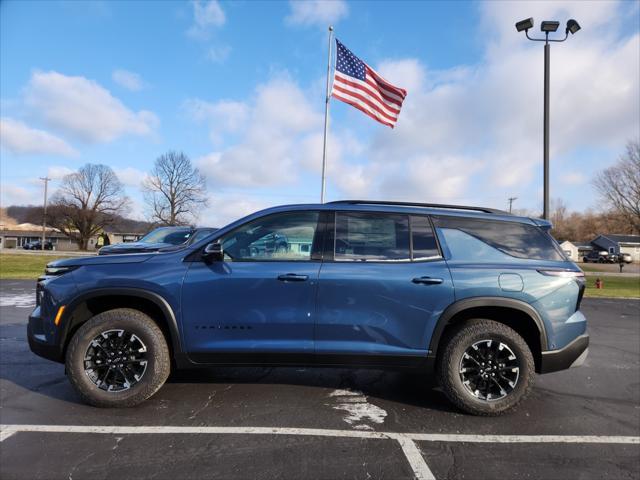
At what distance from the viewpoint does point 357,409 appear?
374 centimetres

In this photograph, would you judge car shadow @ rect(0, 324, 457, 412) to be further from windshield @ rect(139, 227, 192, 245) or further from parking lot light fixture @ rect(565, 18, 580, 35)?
parking lot light fixture @ rect(565, 18, 580, 35)

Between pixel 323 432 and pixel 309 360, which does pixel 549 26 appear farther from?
pixel 323 432

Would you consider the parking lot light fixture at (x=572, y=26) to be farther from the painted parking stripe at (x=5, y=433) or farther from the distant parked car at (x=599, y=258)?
the distant parked car at (x=599, y=258)

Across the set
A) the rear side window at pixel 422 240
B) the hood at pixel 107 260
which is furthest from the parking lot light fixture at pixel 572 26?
the hood at pixel 107 260

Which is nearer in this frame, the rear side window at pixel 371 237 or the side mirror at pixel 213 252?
the side mirror at pixel 213 252

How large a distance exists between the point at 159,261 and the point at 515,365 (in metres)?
3.22

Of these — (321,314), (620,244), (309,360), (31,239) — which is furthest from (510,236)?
(31,239)

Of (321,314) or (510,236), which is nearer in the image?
(321,314)

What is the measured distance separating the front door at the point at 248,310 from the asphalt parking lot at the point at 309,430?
562 mm

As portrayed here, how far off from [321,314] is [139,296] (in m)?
1.57

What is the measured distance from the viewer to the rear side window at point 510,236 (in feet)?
12.3

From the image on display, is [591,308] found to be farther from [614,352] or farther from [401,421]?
[401,421]

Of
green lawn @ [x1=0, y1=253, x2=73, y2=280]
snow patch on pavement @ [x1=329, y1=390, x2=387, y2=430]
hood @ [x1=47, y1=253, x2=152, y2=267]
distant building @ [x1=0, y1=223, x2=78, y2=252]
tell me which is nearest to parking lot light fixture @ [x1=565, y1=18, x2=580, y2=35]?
snow patch on pavement @ [x1=329, y1=390, x2=387, y2=430]

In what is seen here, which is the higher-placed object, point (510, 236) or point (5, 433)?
point (510, 236)
